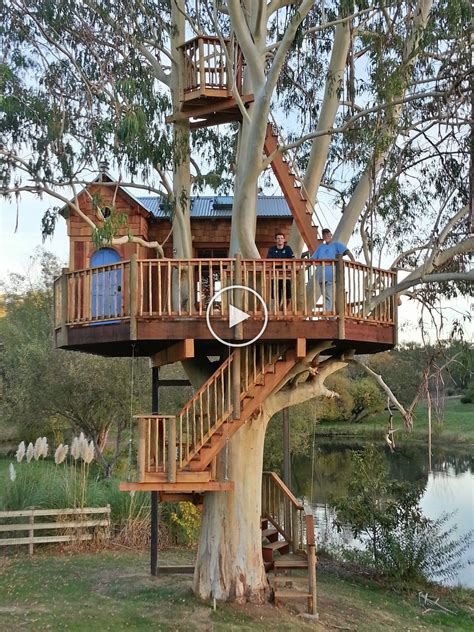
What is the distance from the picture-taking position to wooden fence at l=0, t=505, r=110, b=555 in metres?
14.4

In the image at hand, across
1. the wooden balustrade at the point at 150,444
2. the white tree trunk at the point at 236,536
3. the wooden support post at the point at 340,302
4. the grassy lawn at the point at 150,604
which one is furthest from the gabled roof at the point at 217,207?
the grassy lawn at the point at 150,604

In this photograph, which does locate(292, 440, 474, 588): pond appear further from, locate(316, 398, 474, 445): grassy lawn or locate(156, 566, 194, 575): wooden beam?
locate(156, 566, 194, 575): wooden beam

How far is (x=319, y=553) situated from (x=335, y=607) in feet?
15.3

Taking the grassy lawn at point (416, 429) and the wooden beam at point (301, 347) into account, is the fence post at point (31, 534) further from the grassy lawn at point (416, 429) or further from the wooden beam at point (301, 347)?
the grassy lawn at point (416, 429)

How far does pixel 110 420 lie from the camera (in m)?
24.6

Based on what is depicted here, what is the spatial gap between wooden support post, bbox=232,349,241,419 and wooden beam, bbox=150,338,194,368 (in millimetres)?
741

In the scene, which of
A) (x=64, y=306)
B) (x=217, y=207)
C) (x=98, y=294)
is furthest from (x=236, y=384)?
(x=217, y=207)

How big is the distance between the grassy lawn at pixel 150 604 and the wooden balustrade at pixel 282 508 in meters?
1.07

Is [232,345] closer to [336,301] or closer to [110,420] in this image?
[336,301]

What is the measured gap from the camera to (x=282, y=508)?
1334cm

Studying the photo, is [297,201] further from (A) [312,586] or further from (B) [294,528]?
(A) [312,586]

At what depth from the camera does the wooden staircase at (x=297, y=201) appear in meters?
11.6

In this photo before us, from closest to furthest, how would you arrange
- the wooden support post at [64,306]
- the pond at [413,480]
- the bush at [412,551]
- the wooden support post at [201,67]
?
the wooden support post at [64,306], the wooden support post at [201,67], the bush at [412,551], the pond at [413,480]

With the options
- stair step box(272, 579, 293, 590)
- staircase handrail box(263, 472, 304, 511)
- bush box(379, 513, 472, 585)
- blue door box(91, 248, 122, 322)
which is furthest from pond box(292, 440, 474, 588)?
blue door box(91, 248, 122, 322)
